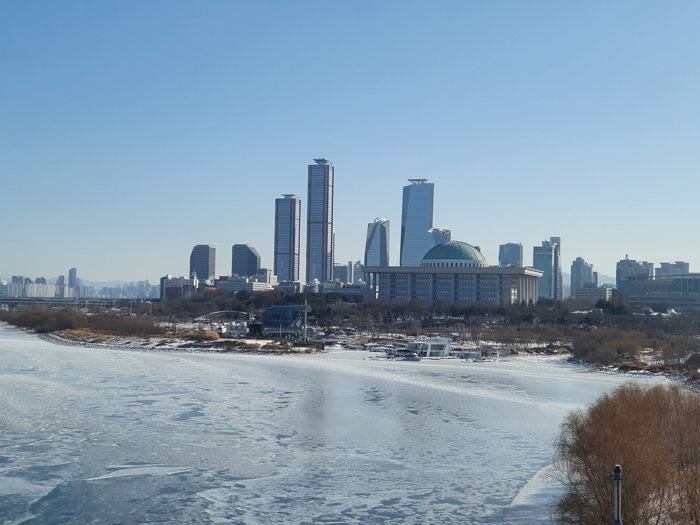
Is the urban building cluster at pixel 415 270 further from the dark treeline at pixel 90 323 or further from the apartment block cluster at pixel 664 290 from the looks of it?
the dark treeline at pixel 90 323

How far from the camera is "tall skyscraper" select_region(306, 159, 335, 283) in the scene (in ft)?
550

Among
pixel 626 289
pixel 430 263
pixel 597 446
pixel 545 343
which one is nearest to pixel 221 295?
pixel 430 263

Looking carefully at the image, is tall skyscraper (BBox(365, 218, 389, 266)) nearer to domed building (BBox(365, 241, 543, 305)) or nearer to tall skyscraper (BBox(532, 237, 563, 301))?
tall skyscraper (BBox(532, 237, 563, 301))

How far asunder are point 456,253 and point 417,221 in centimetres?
3894

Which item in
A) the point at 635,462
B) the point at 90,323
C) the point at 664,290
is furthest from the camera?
A: the point at 664,290

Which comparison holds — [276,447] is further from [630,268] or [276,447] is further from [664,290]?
[630,268]

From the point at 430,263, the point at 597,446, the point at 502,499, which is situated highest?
the point at 430,263

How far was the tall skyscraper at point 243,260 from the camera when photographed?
18675cm

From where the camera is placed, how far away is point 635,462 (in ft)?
32.8

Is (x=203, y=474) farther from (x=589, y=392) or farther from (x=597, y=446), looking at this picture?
(x=589, y=392)

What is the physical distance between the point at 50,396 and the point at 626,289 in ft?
323

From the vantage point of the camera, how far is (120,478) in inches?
522

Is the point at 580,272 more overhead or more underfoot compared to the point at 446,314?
more overhead

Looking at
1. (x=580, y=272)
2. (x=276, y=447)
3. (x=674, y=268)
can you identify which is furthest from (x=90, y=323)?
(x=580, y=272)
